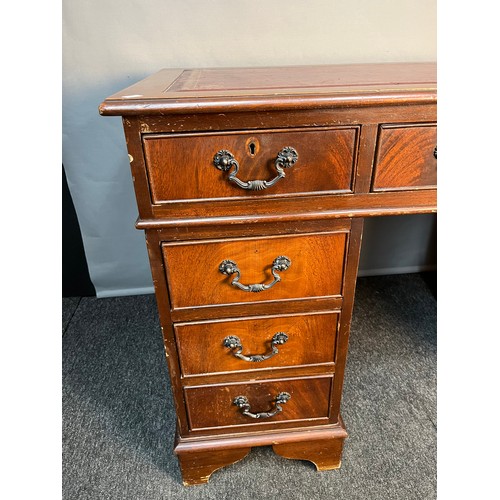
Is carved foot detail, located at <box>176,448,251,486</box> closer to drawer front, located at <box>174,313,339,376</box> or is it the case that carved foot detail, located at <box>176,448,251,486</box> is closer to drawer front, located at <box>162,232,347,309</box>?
drawer front, located at <box>174,313,339,376</box>

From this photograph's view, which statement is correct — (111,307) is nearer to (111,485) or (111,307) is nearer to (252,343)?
(111,485)

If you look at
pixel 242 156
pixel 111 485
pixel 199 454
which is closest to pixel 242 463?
pixel 199 454

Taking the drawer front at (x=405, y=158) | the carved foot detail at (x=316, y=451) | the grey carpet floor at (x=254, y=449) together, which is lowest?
the grey carpet floor at (x=254, y=449)

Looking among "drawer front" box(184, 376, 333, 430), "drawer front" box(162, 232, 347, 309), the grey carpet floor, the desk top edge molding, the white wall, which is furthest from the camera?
the white wall

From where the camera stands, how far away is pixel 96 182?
4.51 ft

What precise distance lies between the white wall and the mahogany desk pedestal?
0.30 m

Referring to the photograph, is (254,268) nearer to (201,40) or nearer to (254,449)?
(254,449)

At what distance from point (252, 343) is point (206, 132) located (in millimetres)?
452

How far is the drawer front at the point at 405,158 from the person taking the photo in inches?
25.8

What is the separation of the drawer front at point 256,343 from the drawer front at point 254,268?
60 millimetres

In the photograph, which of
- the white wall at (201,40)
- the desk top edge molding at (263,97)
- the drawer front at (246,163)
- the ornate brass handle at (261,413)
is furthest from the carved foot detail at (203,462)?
the white wall at (201,40)

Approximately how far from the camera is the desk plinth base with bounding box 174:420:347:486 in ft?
3.11

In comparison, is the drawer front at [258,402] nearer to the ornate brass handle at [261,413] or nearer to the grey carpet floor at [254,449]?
the ornate brass handle at [261,413]

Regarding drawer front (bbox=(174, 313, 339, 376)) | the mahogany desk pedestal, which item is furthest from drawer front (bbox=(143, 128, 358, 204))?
drawer front (bbox=(174, 313, 339, 376))
